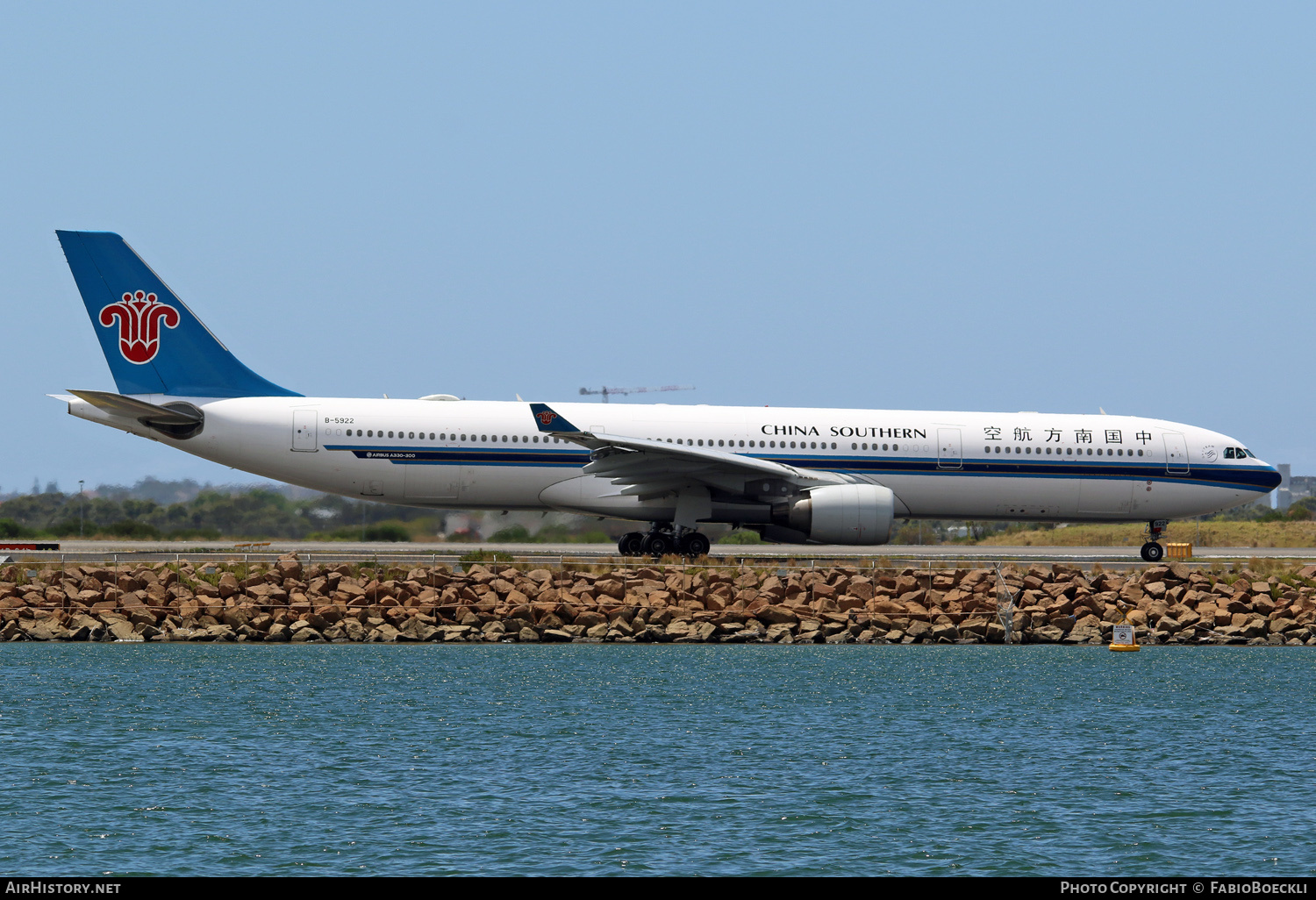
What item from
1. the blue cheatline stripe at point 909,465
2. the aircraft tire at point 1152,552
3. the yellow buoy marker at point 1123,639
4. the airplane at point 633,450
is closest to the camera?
the yellow buoy marker at point 1123,639

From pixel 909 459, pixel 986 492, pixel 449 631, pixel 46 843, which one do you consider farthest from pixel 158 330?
pixel 46 843

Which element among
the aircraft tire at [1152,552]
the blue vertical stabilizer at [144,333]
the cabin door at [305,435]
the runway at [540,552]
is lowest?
the runway at [540,552]

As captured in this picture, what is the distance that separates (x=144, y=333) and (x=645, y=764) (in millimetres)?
22398

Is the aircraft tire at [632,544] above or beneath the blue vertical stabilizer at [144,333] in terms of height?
beneath

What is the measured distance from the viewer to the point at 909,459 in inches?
1335

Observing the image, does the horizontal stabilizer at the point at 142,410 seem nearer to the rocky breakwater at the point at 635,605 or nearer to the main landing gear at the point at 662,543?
the rocky breakwater at the point at 635,605

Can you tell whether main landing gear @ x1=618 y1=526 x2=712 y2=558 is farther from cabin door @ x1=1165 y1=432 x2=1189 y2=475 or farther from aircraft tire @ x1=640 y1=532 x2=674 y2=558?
cabin door @ x1=1165 y1=432 x2=1189 y2=475

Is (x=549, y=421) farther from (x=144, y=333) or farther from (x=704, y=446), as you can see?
(x=144, y=333)

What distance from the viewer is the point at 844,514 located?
103 feet

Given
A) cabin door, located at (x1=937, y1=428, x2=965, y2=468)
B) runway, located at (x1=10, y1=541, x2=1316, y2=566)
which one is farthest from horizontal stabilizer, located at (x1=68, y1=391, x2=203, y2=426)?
cabin door, located at (x1=937, y1=428, x2=965, y2=468)

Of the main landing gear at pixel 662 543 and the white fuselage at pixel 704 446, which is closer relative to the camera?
the white fuselage at pixel 704 446

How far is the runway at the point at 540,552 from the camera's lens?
34.5m

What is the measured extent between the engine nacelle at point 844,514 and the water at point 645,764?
5670 mm

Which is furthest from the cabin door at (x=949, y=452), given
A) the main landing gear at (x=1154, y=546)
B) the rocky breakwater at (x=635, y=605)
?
the main landing gear at (x=1154, y=546)
